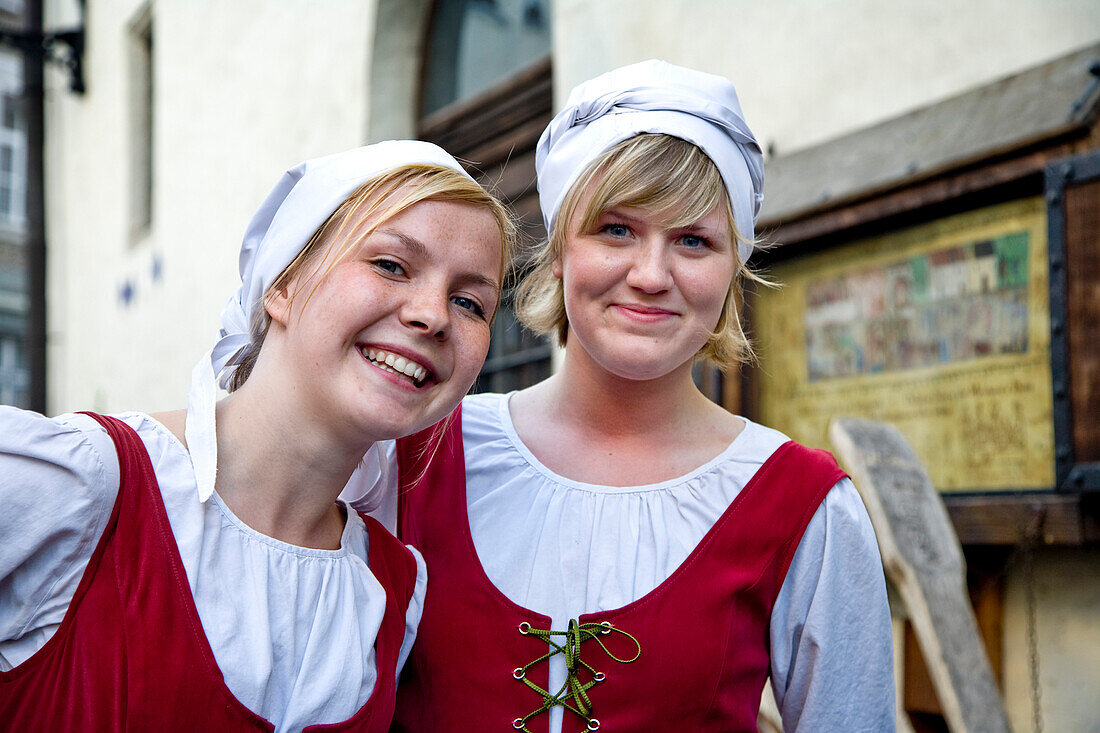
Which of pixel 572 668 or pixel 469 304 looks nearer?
pixel 469 304

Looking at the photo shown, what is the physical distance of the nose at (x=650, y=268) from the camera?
1634 mm

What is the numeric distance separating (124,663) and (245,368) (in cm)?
51

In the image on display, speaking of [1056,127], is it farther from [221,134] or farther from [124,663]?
[221,134]

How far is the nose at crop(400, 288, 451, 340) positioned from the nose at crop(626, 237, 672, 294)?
0.35 m

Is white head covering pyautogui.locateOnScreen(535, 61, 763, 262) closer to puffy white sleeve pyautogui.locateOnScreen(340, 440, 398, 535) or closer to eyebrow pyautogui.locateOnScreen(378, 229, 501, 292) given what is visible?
eyebrow pyautogui.locateOnScreen(378, 229, 501, 292)

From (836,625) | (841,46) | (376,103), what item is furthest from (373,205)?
(376,103)

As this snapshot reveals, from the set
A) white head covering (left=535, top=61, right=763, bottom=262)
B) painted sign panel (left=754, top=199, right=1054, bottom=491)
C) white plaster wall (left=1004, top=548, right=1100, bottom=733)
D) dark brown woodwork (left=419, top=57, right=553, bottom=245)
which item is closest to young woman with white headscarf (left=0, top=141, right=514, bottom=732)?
white head covering (left=535, top=61, right=763, bottom=262)

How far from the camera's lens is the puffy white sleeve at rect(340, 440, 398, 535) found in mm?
1687

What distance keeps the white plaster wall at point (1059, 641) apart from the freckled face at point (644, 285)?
1646mm

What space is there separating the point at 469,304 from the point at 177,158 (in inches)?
315

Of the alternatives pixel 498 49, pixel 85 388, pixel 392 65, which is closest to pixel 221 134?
pixel 392 65

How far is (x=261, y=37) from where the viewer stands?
25.4 feet

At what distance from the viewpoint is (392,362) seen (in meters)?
1.41

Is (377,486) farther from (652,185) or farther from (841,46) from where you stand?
(841,46)
